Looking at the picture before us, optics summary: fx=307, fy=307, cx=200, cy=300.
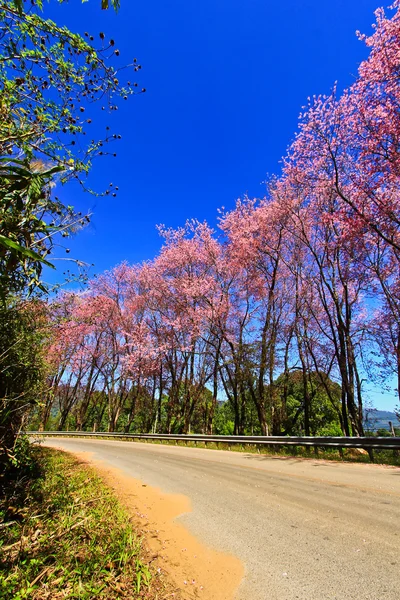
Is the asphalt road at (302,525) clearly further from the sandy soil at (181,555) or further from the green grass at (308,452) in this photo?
the green grass at (308,452)

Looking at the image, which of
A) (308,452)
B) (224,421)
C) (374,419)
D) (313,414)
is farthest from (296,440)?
(224,421)

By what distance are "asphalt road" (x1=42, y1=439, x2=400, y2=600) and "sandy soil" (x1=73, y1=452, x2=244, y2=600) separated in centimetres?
15

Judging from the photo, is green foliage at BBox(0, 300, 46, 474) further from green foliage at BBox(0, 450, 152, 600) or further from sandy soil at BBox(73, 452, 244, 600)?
sandy soil at BBox(73, 452, 244, 600)

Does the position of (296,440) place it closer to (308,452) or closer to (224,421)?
(308,452)

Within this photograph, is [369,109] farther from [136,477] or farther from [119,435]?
[119,435]

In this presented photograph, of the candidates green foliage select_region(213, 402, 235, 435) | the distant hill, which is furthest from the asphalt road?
green foliage select_region(213, 402, 235, 435)

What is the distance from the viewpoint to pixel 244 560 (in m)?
3.51

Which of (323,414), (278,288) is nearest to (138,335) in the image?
(278,288)

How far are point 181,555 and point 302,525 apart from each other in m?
1.79

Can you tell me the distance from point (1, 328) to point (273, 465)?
839 cm

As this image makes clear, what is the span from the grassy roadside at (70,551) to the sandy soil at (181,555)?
0.65 ft

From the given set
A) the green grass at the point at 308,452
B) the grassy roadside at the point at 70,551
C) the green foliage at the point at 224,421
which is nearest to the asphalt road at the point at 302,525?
the grassy roadside at the point at 70,551

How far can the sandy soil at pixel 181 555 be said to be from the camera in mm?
3094

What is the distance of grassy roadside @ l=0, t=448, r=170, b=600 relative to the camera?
290 cm
